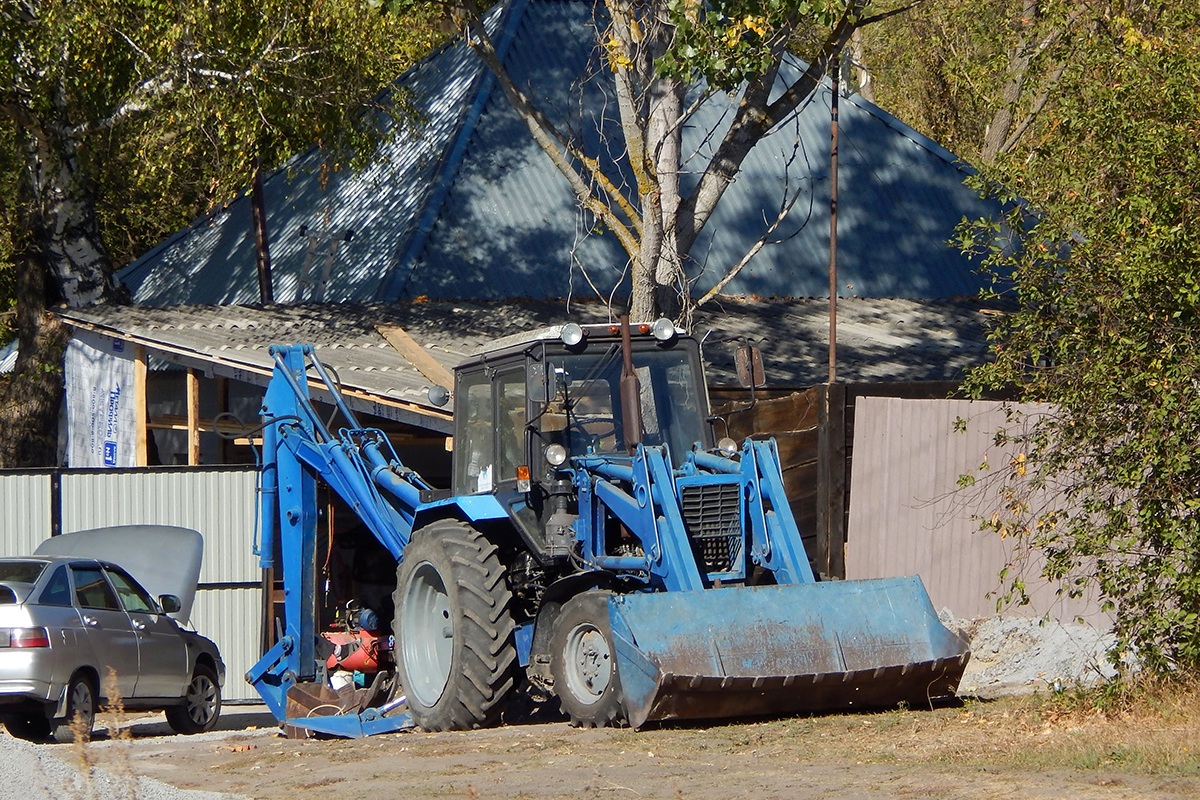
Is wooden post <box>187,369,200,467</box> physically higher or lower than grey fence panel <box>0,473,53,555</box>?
higher

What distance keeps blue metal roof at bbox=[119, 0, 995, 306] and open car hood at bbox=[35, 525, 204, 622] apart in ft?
19.0

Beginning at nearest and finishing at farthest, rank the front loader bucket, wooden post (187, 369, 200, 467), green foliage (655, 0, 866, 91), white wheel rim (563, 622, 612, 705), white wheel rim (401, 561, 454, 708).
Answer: the front loader bucket → white wheel rim (563, 622, 612, 705) → white wheel rim (401, 561, 454, 708) → green foliage (655, 0, 866, 91) → wooden post (187, 369, 200, 467)

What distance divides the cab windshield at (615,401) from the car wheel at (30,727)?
5179 millimetres

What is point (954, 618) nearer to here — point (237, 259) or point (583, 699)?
point (583, 699)

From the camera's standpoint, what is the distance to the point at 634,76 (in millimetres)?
15938

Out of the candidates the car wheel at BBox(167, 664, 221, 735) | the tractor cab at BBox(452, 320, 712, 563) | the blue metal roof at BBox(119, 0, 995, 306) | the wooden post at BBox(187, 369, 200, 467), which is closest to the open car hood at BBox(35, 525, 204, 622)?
the car wheel at BBox(167, 664, 221, 735)

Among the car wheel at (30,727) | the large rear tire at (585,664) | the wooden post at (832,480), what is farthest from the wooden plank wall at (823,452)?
the car wheel at (30,727)

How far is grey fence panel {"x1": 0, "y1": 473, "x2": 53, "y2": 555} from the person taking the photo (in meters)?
15.8

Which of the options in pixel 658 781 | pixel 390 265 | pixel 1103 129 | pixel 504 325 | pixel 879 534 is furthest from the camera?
pixel 390 265

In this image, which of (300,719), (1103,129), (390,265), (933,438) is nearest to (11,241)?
(390,265)

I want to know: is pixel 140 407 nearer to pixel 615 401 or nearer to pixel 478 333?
pixel 478 333

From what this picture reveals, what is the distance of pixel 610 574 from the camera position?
987 cm

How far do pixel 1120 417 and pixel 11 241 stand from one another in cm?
1715

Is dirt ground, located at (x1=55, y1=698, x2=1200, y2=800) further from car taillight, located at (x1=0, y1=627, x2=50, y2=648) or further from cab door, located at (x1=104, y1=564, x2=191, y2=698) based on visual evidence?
cab door, located at (x1=104, y1=564, x2=191, y2=698)
